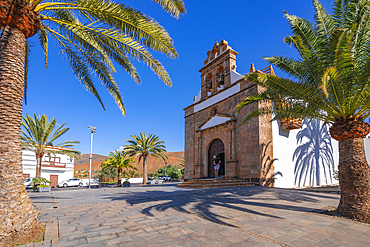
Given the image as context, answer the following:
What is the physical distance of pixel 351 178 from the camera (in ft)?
19.2

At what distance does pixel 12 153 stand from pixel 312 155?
56.7 feet

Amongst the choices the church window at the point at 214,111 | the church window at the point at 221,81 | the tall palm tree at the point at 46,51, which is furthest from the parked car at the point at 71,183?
the tall palm tree at the point at 46,51

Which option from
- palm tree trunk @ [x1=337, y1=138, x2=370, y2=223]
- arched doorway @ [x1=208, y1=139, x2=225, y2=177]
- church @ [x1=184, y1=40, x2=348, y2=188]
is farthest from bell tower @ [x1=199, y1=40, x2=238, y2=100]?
palm tree trunk @ [x1=337, y1=138, x2=370, y2=223]

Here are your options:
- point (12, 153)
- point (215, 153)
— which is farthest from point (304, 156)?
point (12, 153)

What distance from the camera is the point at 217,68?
1809 cm

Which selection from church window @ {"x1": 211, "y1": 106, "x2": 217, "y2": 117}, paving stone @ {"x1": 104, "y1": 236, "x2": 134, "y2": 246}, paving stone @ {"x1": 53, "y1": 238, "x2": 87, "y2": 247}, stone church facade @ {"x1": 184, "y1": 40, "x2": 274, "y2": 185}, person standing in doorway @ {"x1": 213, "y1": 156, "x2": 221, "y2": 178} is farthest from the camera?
church window @ {"x1": 211, "y1": 106, "x2": 217, "y2": 117}

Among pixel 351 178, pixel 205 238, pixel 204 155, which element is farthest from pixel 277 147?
pixel 205 238

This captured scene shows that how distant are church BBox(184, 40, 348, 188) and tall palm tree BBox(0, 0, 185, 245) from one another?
346 inches

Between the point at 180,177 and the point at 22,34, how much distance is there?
142 feet

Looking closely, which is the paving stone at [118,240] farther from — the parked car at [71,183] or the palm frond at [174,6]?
the parked car at [71,183]

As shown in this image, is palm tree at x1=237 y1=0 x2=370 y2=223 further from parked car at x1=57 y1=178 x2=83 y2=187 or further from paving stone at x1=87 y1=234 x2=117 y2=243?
parked car at x1=57 y1=178 x2=83 y2=187

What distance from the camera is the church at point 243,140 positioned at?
1354 cm

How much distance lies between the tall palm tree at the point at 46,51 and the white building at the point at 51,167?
30882 mm

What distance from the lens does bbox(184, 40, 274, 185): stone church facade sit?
1343 centimetres
